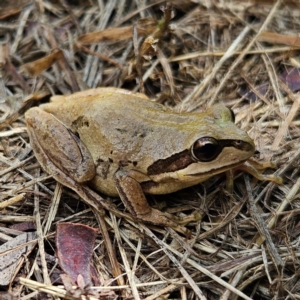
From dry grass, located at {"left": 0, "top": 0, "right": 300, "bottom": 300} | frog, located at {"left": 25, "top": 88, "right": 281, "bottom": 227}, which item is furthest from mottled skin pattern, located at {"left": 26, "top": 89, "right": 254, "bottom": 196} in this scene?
dry grass, located at {"left": 0, "top": 0, "right": 300, "bottom": 300}

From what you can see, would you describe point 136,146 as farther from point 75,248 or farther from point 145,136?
point 75,248

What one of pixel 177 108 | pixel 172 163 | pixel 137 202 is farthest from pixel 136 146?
pixel 177 108

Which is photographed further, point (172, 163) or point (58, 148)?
point (58, 148)

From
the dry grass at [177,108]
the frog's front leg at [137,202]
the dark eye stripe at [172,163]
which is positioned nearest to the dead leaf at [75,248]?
the dry grass at [177,108]

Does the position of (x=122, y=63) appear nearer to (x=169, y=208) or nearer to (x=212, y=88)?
(x=212, y=88)

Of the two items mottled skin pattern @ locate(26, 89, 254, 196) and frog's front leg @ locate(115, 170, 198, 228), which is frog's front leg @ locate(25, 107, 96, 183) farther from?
frog's front leg @ locate(115, 170, 198, 228)

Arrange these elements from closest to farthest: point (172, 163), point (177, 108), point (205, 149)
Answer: point (205, 149), point (172, 163), point (177, 108)

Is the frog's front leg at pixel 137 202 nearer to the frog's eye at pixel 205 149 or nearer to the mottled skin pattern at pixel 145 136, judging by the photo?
the mottled skin pattern at pixel 145 136
